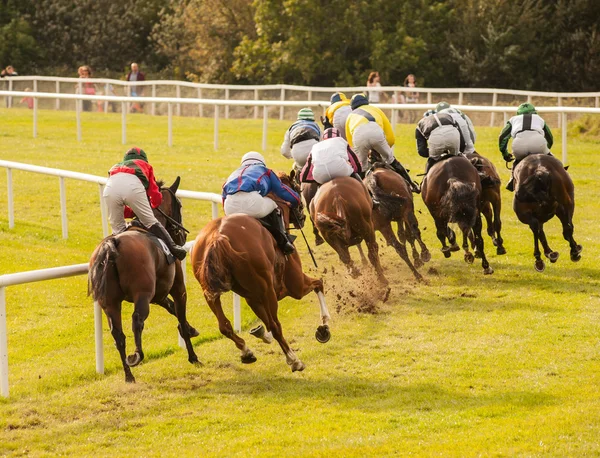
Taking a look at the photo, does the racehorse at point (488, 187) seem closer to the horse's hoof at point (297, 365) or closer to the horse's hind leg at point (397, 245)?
the horse's hind leg at point (397, 245)

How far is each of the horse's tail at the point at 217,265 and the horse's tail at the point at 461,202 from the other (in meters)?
4.08

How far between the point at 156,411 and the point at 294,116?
1814 centimetres

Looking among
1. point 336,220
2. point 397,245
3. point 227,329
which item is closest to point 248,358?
point 227,329

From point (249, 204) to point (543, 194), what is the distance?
409 centimetres

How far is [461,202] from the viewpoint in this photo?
40.4 ft

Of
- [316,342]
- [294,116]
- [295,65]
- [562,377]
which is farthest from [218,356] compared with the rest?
[295,65]

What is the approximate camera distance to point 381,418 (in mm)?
8039

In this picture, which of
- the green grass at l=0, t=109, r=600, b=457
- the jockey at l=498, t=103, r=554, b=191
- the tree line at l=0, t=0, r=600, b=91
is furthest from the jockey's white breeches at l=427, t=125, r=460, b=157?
the tree line at l=0, t=0, r=600, b=91

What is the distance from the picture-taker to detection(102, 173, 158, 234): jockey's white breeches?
970 cm

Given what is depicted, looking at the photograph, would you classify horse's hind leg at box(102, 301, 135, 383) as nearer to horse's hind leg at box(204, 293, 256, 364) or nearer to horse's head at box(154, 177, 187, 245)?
horse's hind leg at box(204, 293, 256, 364)

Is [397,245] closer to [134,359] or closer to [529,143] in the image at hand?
[529,143]

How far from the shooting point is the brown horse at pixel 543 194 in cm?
1225

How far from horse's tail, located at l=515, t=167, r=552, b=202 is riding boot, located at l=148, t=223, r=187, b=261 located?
173 inches

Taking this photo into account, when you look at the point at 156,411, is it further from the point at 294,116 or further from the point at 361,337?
the point at 294,116
